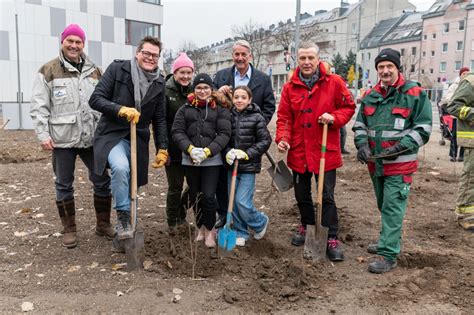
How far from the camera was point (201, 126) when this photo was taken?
14.2 ft

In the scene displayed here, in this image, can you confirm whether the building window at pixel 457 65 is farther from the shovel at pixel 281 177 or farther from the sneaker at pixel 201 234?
the sneaker at pixel 201 234

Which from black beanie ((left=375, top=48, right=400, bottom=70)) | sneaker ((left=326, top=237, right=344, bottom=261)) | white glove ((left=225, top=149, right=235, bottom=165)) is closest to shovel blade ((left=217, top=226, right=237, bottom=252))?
white glove ((left=225, top=149, right=235, bottom=165))

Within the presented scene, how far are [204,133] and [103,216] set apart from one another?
60.4 inches

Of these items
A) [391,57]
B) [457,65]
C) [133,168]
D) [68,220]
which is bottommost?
[68,220]

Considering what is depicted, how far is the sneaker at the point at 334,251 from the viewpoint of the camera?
4301 mm

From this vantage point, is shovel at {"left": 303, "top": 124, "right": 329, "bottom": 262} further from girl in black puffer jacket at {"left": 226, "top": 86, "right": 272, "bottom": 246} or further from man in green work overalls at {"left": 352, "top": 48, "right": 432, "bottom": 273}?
girl in black puffer jacket at {"left": 226, "top": 86, "right": 272, "bottom": 246}

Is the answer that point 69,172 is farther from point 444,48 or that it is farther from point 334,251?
point 444,48

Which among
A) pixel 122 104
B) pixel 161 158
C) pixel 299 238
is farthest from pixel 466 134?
pixel 122 104

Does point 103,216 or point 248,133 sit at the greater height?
point 248,133

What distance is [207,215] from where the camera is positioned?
14.6 feet

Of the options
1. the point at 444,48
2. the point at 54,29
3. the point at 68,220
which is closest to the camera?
the point at 68,220

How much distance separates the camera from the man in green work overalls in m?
3.92

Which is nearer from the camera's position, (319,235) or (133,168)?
(133,168)

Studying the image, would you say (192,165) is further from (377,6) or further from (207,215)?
(377,6)
